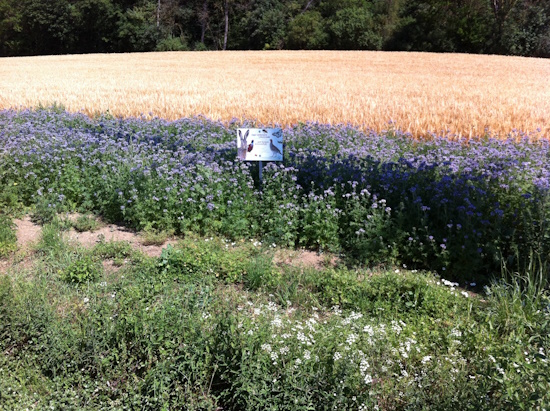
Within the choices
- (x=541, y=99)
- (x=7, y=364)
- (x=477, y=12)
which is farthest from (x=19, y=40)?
(x=7, y=364)

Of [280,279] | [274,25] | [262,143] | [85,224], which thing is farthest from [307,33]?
[280,279]

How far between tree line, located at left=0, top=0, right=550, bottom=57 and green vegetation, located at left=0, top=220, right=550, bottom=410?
47995 mm

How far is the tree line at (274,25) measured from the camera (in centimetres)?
4641

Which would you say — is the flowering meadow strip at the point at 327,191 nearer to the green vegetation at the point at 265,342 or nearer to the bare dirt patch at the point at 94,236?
the bare dirt patch at the point at 94,236

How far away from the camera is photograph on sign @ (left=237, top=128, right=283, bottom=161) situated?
6.30m

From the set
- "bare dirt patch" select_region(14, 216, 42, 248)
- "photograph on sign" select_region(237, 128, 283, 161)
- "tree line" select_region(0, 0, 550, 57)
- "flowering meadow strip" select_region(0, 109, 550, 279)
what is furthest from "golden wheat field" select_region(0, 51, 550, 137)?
"tree line" select_region(0, 0, 550, 57)

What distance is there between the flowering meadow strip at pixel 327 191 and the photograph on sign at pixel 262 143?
10.2 inches

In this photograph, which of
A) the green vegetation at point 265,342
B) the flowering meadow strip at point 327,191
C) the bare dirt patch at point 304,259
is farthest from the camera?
the bare dirt patch at point 304,259

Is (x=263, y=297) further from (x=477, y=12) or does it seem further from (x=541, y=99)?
(x=477, y=12)

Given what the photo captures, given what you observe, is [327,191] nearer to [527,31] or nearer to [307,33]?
[527,31]

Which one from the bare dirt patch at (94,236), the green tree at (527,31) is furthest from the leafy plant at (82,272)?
the green tree at (527,31)

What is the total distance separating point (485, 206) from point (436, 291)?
63.9 inches

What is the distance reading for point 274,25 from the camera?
55594 millimetres

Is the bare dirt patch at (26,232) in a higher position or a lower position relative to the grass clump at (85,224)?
lower
